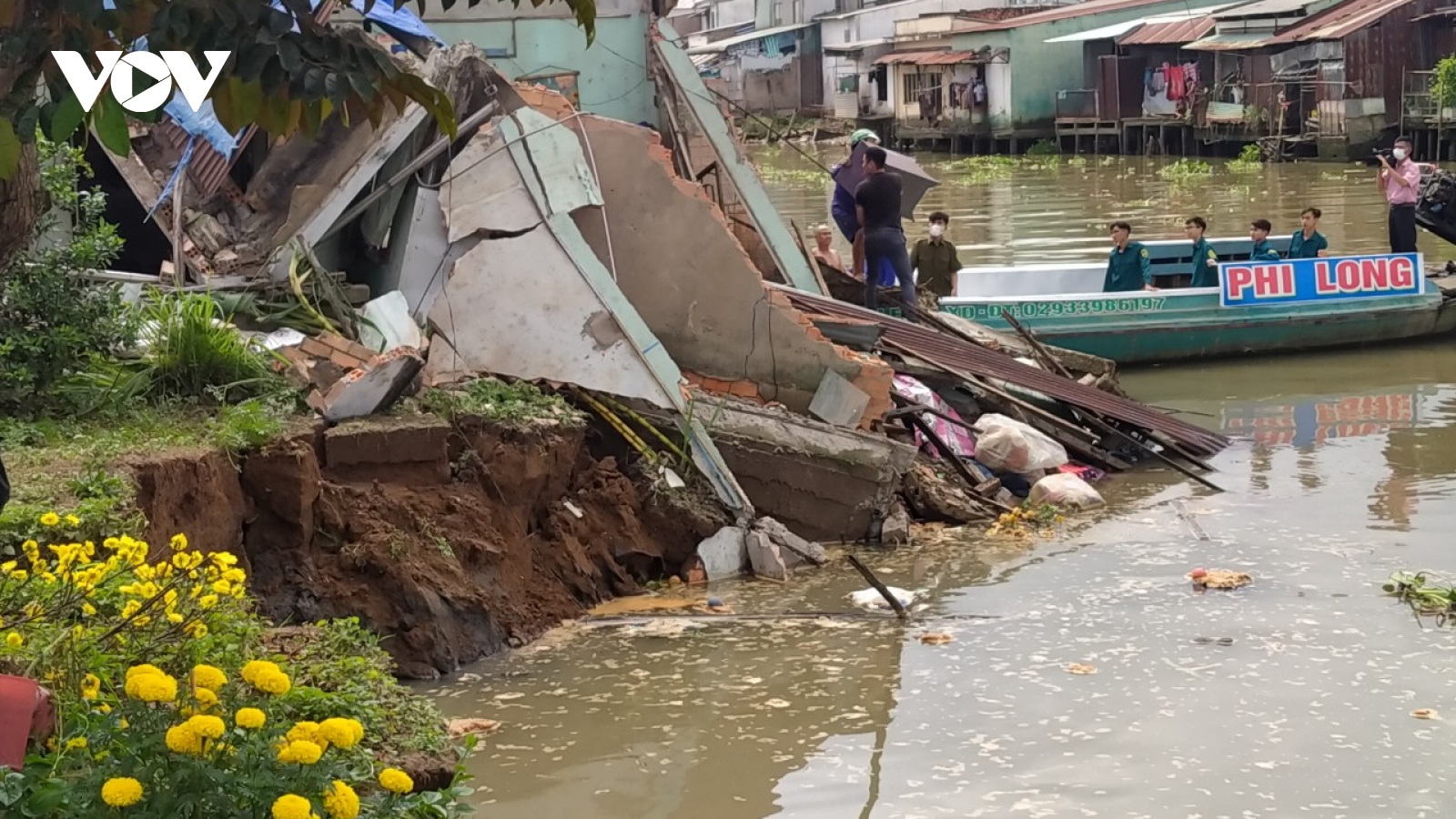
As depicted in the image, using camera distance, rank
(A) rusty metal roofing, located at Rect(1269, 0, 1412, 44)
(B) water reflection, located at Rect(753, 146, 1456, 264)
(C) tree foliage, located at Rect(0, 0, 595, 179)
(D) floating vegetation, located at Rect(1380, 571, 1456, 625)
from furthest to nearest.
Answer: (A) rusty metal roofing, located at Rect(1269, 0, 1412, 44) < (B) water reflection, located at Rect(753, 146, 1456, 264) < (D) floating vegetation, located at Rect(1380, 571, 1456, 625) < (C) tree foliage, located at Rect(0, 0, 595, 179)

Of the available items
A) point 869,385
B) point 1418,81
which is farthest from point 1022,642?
point 1418,81

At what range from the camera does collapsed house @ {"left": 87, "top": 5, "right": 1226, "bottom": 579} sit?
9211 mm

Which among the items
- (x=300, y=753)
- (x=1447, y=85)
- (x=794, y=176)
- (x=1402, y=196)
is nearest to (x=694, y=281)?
(x=300, y=753)

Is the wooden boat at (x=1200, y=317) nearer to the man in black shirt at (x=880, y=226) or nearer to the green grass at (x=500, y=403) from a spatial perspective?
the man in black shirt at (x=880, y=226)

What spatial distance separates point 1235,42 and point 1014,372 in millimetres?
33524

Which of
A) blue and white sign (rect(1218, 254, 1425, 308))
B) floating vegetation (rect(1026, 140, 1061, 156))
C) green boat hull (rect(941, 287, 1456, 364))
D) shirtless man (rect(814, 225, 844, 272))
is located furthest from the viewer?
floating vegetation (rect(1026, 140, 1061, 156))

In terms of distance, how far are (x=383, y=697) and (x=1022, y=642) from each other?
3835mm

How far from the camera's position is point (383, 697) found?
456 cm

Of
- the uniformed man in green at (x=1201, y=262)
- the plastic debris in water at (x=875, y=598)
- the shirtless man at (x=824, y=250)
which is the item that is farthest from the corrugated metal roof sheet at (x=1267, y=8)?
the plastic debris in water at (x=875, y=598)

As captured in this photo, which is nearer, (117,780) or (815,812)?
(117,780)

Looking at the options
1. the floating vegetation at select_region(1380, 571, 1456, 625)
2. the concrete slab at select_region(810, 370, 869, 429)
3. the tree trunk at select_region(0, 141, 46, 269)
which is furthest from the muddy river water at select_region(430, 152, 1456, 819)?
the tree trunk at select_region(0, 141, 46, 269)

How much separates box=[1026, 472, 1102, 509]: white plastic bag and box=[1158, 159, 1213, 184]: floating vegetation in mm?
30610

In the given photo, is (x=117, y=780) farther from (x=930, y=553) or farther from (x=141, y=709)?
(x=930, y=553)

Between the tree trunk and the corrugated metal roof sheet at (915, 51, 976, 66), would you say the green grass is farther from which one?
the corrugated metal roof sheet at (915, 51, 976, 66)
